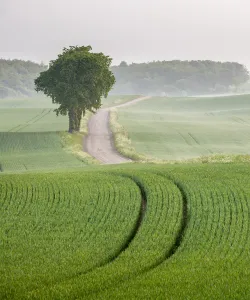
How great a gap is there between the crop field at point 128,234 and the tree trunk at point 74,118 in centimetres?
3686

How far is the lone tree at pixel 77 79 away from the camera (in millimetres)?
68500

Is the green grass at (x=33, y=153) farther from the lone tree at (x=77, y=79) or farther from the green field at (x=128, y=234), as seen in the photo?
the green field at (x=128, y=234)

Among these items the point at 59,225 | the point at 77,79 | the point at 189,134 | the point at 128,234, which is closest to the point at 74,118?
the point at 77,79

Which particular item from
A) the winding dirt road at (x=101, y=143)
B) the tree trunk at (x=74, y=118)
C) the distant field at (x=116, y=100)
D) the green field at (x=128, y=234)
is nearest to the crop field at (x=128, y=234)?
the green field at (x=128, y=234)

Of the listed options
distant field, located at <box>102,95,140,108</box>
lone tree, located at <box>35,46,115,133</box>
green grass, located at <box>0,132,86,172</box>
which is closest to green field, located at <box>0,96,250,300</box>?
green grass, located at <box>0,132,86,172</box>

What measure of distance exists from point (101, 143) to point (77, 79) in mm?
8550

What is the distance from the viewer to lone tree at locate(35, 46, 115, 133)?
6850 centimetres

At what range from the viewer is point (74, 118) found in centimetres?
7338

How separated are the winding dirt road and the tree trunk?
79.9 inches

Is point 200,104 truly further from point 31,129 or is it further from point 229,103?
point 31,129

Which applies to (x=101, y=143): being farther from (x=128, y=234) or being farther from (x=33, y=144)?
(x=128, y=234)

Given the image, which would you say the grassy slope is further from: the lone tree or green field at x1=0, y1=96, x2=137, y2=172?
the lone tree

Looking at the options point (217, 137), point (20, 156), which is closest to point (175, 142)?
point (217, 137)

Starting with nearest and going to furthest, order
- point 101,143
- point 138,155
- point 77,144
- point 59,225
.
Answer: point 59,225, point 138,155, point 77,144, point 101,143
